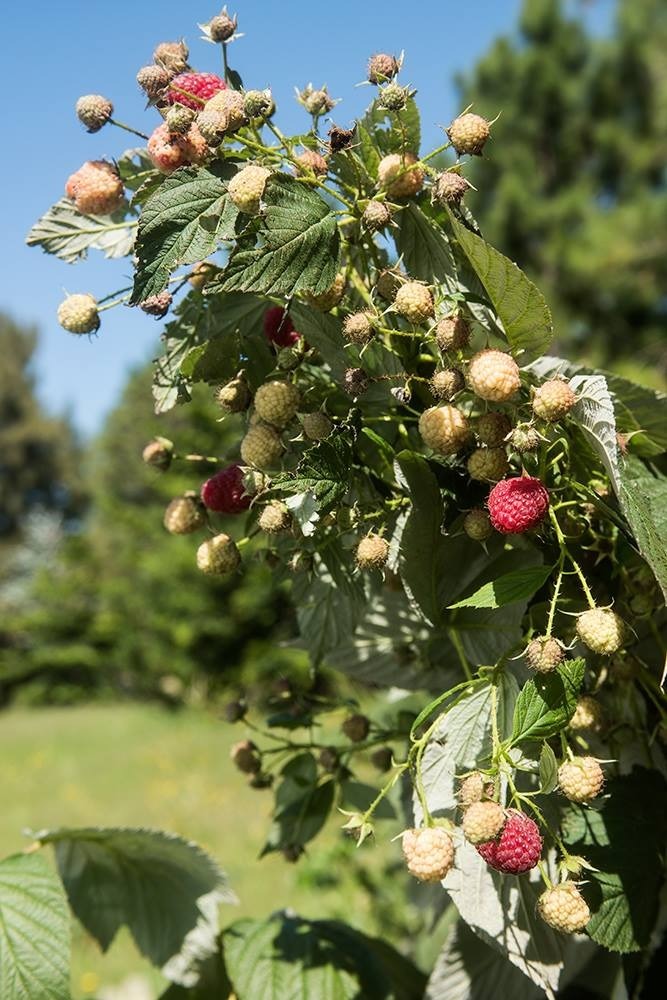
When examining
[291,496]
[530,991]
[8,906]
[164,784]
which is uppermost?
[291,496]

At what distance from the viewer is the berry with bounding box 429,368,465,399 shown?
1.46 feet

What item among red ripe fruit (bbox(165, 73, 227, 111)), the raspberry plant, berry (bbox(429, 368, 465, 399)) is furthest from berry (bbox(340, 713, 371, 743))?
red ripe fruit (bbox(165, 73, 227, 111))

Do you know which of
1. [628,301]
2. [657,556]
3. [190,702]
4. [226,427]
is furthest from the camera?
[628,301]

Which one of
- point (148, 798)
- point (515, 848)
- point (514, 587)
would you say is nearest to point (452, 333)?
point (514, 587)

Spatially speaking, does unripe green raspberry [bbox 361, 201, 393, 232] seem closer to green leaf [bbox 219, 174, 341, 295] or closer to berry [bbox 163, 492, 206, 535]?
green leaf [bbox 219, 174, 341, 295]

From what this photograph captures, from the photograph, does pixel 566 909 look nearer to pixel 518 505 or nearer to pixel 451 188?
pixel 518 505

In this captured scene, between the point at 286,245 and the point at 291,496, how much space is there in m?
0.12

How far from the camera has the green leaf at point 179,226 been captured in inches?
18.7

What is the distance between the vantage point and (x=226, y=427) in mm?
6922

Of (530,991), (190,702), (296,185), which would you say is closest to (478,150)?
(296,185)

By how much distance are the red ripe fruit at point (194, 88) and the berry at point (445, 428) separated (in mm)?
202

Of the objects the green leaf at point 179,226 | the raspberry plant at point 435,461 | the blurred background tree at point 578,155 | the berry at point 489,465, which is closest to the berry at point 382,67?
the raspberry plant at point 435,461

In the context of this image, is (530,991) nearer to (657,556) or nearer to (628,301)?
(657,556)

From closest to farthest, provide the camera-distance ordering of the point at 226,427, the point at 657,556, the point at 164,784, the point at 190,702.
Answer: the point at 657,556 < the point at 164,784 < the point at 226,427 < the point at 190,702
